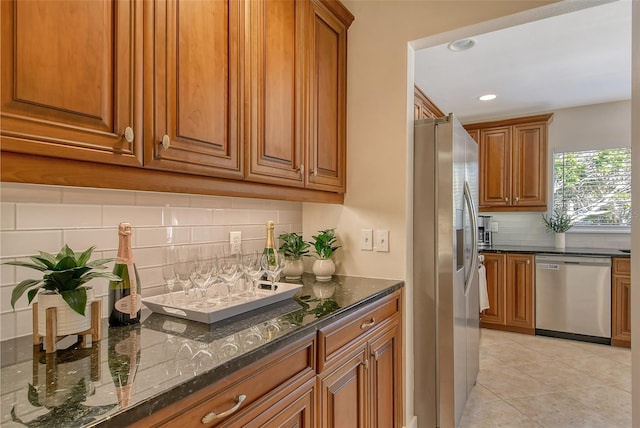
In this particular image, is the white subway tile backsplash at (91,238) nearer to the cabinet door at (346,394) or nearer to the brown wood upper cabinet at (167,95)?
the brown wood upper cabinet at (167,95)

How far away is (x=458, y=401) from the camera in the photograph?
6.84 feet

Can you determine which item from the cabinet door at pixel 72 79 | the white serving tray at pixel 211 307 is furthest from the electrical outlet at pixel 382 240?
the cabinet door at pixel 72 79

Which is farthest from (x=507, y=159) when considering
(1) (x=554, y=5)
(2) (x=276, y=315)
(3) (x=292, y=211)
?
(2) (x=276, y=315)

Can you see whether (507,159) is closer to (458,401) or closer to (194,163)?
(458,401)

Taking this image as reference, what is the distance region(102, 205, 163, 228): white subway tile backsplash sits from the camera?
126 cm

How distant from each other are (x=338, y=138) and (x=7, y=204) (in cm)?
150

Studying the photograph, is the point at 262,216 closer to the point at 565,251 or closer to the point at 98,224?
the point at 98,224

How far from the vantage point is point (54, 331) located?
902 millimetres

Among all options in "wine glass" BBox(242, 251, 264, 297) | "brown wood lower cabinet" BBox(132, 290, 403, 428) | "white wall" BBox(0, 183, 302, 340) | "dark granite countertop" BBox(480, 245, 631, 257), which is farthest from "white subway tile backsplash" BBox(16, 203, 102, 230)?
"dark granite countertop" BBox(480, 245, 631, 257)

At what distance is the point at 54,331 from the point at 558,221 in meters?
4.83

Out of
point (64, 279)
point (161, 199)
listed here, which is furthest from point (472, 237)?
point (64, 279)

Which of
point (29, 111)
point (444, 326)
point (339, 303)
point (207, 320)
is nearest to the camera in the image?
point (29, 111)

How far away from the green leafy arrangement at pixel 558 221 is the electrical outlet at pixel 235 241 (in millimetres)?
3955

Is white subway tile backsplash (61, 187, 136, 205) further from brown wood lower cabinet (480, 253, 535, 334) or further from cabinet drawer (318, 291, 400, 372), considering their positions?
brown wood lower cabinet (480, 253, 535, 334)
